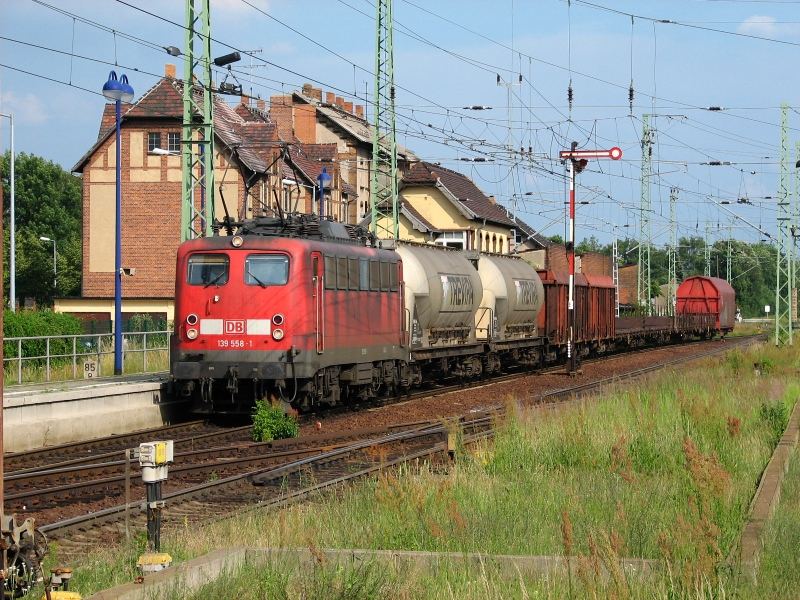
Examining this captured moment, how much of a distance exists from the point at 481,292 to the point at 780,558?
81.5ft

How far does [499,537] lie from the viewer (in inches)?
350

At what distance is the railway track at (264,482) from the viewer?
11.0 metres

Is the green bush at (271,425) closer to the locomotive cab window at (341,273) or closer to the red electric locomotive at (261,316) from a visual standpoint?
the red electric locomotive at (261,316)

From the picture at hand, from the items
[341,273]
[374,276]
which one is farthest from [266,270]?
[374,276]

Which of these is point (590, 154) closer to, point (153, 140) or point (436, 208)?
point (153, 140)

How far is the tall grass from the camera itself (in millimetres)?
6953

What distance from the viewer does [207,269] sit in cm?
2116

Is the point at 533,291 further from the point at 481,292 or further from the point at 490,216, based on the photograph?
the point at 490,216

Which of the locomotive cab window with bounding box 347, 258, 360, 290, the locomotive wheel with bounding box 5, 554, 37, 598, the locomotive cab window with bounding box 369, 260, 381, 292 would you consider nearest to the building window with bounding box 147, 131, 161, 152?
the locomotive cab window with bounding box 369, 260, 381, 292

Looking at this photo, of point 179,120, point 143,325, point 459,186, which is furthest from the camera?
point 459,186

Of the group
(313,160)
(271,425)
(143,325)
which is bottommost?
(271,425)

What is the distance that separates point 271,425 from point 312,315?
2.79 metres

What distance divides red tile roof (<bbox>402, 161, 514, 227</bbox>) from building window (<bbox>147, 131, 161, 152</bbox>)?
19700mm

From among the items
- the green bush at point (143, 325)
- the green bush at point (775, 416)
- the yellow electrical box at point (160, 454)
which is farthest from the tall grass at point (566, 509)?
the green bush at point (143, 325)
